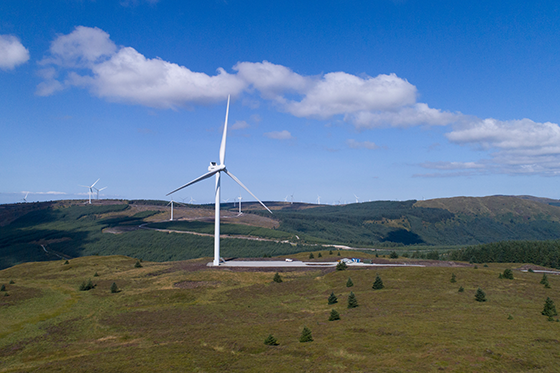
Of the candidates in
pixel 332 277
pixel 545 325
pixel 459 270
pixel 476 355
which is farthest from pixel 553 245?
pixel 476 355

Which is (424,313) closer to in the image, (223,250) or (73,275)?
(73,275)

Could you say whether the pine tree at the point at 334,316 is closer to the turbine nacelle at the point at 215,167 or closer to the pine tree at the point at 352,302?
the pine tree at the point at 352,302

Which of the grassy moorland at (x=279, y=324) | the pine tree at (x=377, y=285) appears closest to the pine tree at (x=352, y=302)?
the grassy moorland at (x=279, y=324)

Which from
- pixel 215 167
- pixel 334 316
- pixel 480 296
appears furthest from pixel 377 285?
pixel 215 167

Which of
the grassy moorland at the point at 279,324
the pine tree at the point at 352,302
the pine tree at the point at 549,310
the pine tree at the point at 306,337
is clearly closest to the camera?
the grassy moorland at the point at 279,324

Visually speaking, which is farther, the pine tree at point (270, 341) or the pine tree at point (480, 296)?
the pine tree at point (480, 296)

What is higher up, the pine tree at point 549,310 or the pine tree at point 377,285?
the pine tree at point 549,310

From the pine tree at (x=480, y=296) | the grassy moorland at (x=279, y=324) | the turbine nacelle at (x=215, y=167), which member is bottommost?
the grassy moorland at (x=279, y=324)

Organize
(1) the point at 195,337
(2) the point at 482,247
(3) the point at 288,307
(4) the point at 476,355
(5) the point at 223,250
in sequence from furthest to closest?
(5) the point at 223,250 < (2) the point at 482,247 < (3) the point at 288,307 < (1) the point at 195,337 < (4) the point at 476,355

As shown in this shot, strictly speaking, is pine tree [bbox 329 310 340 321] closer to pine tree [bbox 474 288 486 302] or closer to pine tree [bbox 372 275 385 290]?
pine tree [bbox 372 275 385 290]
